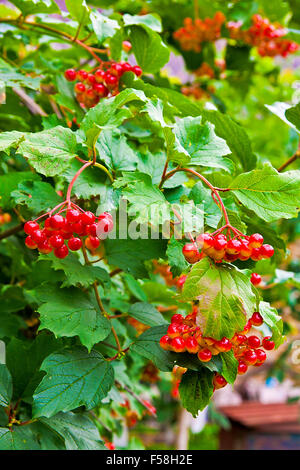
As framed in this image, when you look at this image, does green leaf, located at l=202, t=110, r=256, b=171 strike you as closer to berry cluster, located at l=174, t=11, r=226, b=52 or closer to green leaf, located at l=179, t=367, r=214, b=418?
green leaf, located at l=179, t=367, r=214, b=418

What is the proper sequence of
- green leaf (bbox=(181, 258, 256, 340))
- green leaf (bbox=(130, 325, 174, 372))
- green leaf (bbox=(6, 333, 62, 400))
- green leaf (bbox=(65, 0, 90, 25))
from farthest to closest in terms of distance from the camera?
1. green leaf (bbox=(65, 0, 90, 25))
2. green leaf (bbox=(6, 333, 62, 400))
3. green leaf (bbox=(130, 325, 174, 372))
4. green leaf (bbox=(181, 258, 256, 340))

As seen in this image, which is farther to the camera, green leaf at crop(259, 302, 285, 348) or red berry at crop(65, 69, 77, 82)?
red berry at crop(65, 69, 77, 82)

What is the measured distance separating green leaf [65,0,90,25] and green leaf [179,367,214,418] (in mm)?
726

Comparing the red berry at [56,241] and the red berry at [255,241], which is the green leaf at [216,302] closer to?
the red berry at [255,241]

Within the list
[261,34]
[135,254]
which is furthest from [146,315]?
[261,34]

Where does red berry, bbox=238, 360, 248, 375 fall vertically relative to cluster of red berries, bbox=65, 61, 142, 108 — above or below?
below

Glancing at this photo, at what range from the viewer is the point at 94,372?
2.46ft

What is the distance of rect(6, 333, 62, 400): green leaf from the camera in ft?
2.75

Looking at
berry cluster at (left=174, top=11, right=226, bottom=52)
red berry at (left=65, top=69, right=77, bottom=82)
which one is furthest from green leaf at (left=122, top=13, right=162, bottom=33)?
berry cluster at (left=174, top=11, right=226, bottom=52)

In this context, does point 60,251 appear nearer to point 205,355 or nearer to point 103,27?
point 205,355

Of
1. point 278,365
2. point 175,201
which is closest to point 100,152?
point 175,201

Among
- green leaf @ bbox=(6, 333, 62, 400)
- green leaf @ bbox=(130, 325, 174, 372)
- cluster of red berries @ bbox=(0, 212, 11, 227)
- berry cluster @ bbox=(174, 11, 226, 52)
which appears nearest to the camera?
green leaf @ bbox=(130, 325, 174, 372)

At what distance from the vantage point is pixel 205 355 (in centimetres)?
64

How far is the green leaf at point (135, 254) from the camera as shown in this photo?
84 cm
